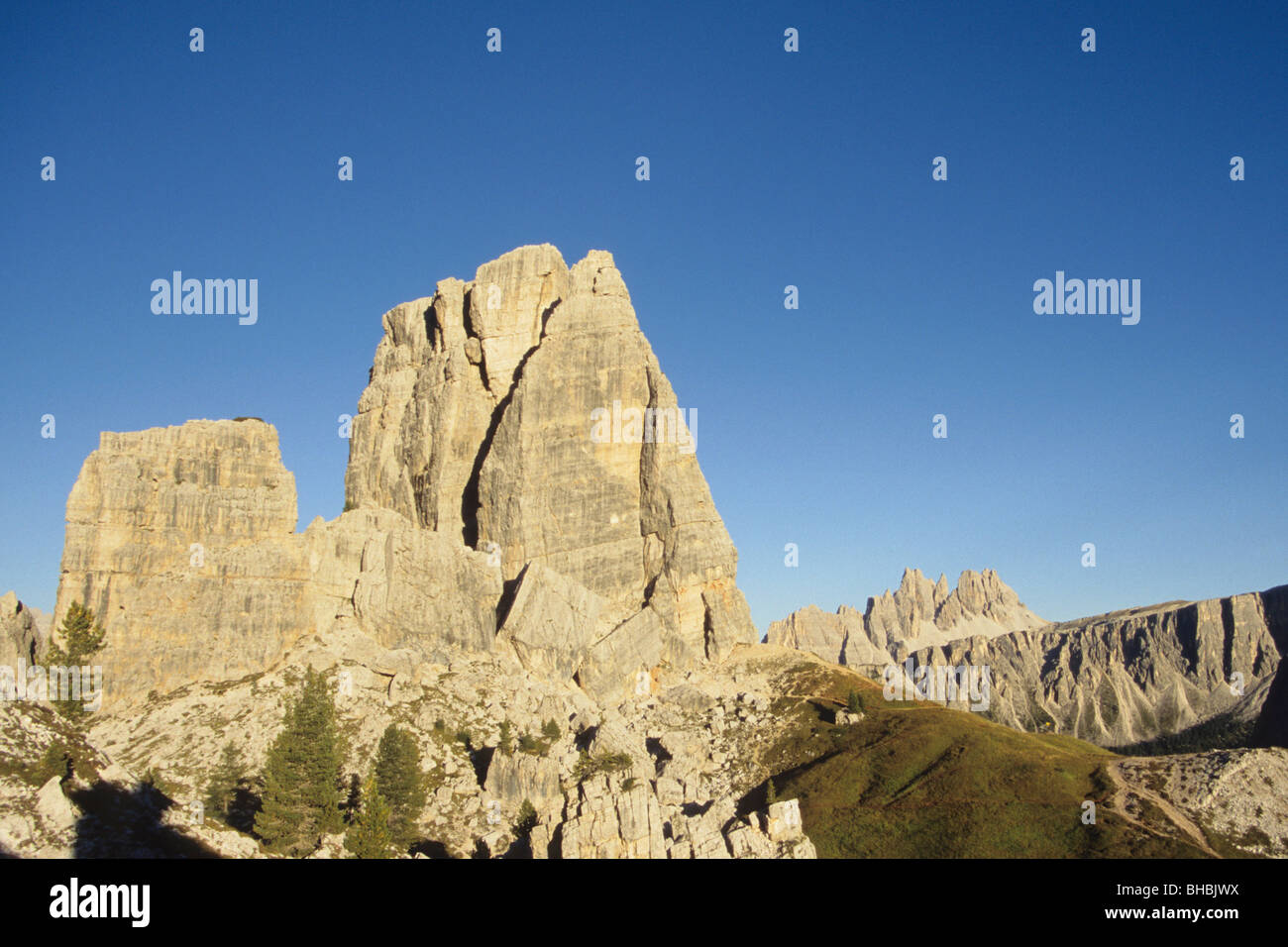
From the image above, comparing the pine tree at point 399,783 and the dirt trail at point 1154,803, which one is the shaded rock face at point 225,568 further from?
the dirt trail at point 1154,803

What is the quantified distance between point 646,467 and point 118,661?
70667 mm

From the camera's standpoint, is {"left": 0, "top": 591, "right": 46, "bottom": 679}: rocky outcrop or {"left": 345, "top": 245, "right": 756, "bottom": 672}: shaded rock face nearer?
{"left": 0, "top": 591, "right": 46, "bottom": 679}: rocky outcrop

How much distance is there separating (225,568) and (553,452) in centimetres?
4497

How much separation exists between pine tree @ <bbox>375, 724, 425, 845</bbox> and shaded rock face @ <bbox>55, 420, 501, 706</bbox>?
85.0ft

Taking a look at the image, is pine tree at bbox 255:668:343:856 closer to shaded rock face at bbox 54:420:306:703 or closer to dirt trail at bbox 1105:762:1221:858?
shaded rock face at bbox 54:420:306:703

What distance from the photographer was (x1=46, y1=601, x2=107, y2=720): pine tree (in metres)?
84.3

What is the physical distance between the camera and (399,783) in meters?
72.4

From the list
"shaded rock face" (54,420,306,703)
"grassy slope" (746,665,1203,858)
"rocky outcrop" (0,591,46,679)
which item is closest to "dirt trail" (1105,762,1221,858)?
"grassy slope" (746,665,1203,858)

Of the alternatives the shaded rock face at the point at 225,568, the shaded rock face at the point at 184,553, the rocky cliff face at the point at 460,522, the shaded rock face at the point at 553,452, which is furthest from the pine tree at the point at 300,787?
the shaded rock face at the point at 553,452

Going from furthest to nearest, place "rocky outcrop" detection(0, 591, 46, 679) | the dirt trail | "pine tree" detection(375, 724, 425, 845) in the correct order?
"rocky outcrop" detection(0, 591, 46, 679), "pine tree" detection(375, 724, 425, 845), the dirt trail

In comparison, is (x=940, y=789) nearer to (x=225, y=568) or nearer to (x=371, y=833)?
(x=371, y=833)

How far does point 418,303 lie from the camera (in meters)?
142

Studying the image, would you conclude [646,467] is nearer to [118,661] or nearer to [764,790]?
[764,790]
